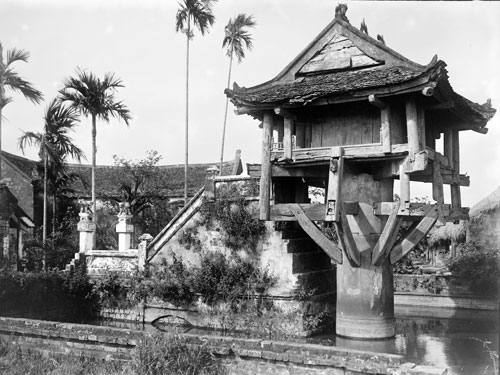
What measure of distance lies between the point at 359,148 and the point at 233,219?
15.4 feet

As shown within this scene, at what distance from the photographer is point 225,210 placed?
1473 centimetres

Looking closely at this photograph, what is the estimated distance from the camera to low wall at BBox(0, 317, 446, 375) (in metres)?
7.07

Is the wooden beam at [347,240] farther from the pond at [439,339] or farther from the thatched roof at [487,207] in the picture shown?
the thatched roof at [487,207]

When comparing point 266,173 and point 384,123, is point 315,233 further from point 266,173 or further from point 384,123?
point 384,123

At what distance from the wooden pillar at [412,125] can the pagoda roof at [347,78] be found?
51 centimetres

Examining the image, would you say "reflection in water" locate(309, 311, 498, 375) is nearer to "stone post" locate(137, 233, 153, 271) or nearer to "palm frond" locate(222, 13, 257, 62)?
"stone post" locate(137, 233, 153, 271)

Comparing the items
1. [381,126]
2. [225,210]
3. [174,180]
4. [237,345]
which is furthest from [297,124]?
[174,180]

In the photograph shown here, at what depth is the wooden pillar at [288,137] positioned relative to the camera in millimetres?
11734

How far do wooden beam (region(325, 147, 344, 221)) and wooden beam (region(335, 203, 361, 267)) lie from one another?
20 cm

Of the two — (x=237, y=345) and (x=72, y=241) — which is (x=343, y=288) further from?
(x=72, y=241)

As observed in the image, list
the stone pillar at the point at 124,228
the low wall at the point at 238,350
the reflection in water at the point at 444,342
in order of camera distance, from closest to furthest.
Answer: the low wall at the point at 238,350, the reflection in water at the point at 444,342, the stone pillar at the point at 124,228

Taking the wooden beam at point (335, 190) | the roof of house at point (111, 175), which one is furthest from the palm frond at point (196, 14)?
the wooden beam at point (335, 190)

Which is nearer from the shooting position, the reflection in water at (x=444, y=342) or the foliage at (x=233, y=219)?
the reflection in water at (x=444, y=342)

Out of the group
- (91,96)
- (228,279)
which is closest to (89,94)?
(91,96)
